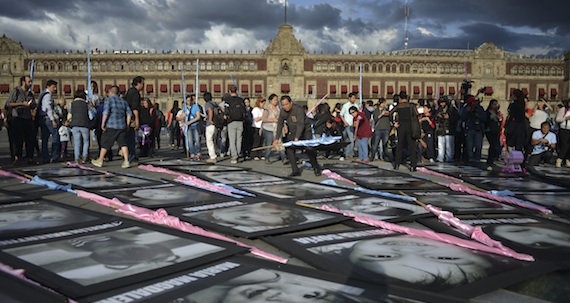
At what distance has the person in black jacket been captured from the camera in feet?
25.2

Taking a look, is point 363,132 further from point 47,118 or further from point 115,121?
point 47,118

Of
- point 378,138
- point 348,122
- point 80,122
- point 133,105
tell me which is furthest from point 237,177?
point 348,122

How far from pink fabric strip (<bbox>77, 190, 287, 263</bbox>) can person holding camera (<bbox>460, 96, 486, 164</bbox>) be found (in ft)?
24.8

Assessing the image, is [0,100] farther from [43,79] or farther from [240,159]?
[240,159]

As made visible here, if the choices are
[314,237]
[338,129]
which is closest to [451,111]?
[338,129]

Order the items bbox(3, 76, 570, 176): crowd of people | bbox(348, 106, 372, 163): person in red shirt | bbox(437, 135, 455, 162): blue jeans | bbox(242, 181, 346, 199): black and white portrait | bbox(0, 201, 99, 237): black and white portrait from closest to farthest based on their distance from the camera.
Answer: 1. bbox(0, 201, 99, 237): black and white portrait
2. bbox(242, 181, 346, 199): black and white portrait
3. bbox(3, 76, 570, 176): crowd of people
4. bbox(348, 106, 372, 163): person in red shirt
5. bbox(437, 135, 455, 162): blue jeans

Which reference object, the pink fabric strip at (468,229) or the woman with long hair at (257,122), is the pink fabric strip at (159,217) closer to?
the pink fabric strip at (468,229)

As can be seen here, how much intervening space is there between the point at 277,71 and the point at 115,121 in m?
45.5

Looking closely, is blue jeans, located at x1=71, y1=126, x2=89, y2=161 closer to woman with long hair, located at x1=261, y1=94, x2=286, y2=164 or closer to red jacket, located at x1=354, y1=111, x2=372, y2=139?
woman with long hair, located at x1=261, y1=94, x2=286, y2=164

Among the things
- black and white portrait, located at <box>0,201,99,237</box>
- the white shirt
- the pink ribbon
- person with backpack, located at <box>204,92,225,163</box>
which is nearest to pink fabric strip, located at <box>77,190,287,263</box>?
black and white portrait, located at <box>0,201,99,237</box>

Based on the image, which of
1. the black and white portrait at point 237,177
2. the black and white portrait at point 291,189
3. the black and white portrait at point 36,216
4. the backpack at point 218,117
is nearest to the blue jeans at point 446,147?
the backpack at point 218,117

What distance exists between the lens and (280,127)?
797cm

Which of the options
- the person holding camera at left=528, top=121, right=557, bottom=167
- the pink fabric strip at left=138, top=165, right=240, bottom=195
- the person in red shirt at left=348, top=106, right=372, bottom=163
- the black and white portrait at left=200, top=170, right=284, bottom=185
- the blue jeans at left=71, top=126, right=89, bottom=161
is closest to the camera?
the pink fabric strip at left=138, top=165, right=240, bottom=195

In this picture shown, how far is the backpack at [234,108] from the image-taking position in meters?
9.36
